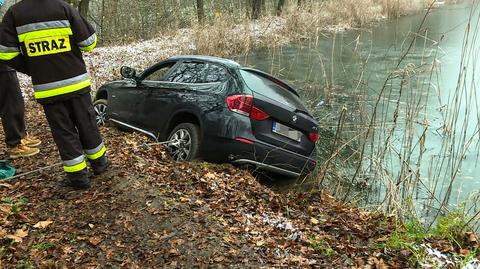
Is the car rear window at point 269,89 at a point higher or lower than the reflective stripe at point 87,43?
lower

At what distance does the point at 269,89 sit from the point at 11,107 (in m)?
3.41

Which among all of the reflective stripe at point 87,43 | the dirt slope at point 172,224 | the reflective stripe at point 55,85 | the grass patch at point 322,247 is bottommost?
the grass patch at point 322,247

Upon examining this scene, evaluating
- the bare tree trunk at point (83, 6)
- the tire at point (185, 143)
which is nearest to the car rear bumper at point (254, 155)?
the tire at point (185, 143)

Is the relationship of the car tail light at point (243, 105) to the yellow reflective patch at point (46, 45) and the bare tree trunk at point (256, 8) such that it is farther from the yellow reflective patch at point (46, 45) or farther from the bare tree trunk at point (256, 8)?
the bare tree trunk at point (256, 8)

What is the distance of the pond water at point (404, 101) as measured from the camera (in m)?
Result: 5.75

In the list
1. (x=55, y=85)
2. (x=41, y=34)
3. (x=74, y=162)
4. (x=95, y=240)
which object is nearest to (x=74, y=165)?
(x=74, y=162)

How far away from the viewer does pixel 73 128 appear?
14.7ft

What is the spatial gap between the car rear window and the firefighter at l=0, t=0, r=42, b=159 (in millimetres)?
2971

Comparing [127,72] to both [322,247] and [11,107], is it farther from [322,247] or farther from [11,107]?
[322,247]

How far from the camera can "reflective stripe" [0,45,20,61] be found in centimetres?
407

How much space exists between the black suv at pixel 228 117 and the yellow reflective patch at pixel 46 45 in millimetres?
2016

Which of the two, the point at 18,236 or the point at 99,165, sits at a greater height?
the point at 99,165

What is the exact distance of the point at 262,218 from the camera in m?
4.53

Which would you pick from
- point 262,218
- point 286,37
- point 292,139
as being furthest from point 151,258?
point 286,37
